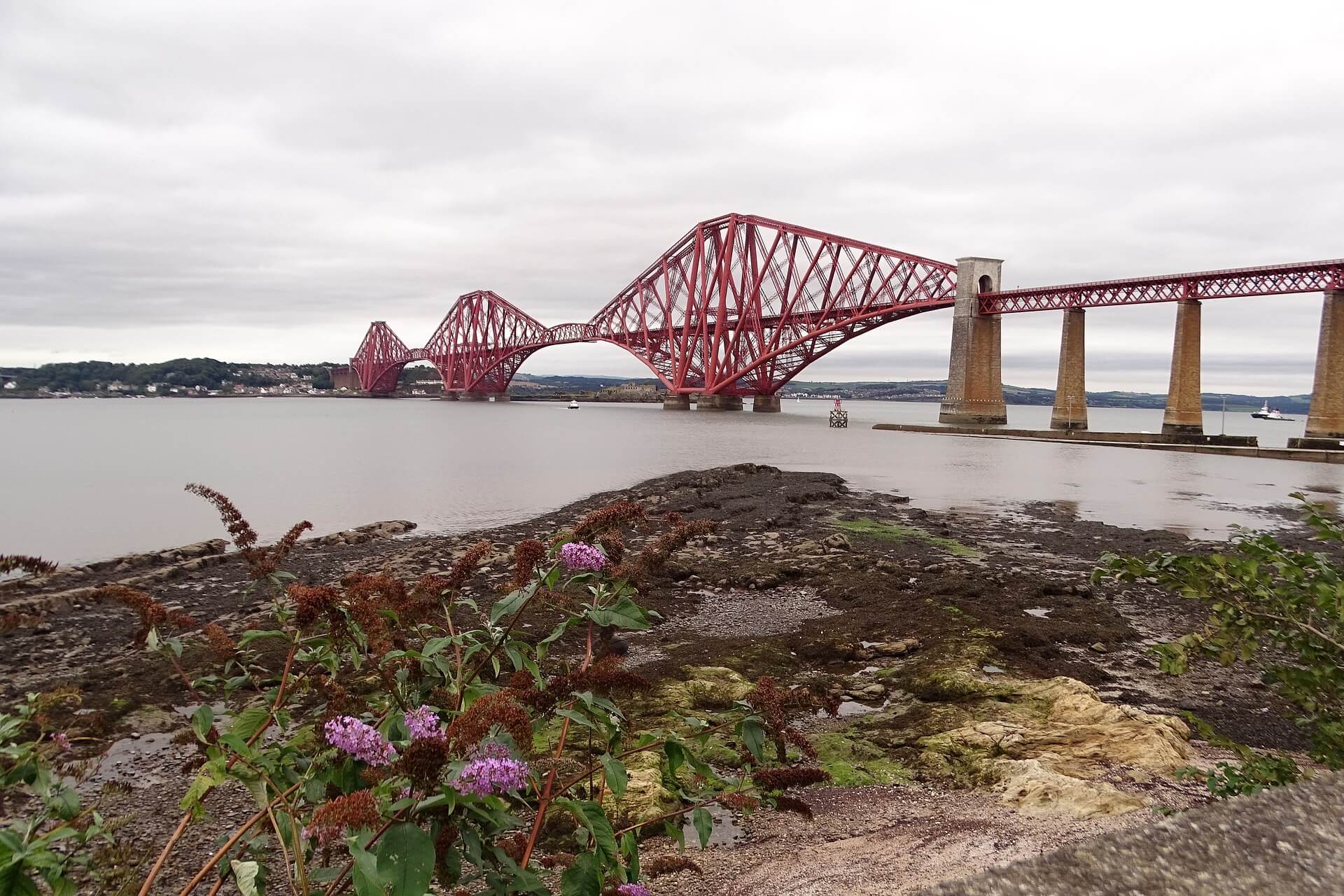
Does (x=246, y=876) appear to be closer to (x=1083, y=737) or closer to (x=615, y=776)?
(x=615, y=776)

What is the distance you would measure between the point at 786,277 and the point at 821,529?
2708 inches

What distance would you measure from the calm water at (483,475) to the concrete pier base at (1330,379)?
5017mm

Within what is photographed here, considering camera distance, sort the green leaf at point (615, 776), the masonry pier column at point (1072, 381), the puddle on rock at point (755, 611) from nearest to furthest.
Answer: the green leaf at point (615, 776) < the puddle on rock at point (755, 611) < the masonry pier column at point (1072, 381)

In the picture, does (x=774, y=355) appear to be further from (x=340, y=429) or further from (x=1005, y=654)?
(x=1005, y=654)

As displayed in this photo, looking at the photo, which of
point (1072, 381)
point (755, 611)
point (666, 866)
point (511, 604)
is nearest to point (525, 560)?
point (511, 604)

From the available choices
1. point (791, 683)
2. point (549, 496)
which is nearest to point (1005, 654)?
point (791, 683)

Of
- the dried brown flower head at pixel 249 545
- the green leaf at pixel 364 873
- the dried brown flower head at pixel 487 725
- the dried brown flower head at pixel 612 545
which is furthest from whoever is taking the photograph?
the dried brown flower head at pixel 249 545

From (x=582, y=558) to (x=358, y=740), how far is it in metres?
0.73

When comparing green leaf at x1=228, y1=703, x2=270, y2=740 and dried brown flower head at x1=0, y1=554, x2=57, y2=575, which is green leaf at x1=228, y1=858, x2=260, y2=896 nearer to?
green leaf at x1=228, y1=703, x2=270, y2=740

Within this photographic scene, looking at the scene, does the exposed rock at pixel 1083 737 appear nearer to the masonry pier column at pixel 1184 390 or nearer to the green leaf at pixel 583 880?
the green leaf at pixel 583 880

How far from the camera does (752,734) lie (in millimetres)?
2150

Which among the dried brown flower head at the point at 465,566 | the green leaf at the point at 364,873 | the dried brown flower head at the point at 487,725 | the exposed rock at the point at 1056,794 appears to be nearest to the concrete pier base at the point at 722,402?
the exposed rock at the point at 1056,794

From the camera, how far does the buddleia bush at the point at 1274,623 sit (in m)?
2.98

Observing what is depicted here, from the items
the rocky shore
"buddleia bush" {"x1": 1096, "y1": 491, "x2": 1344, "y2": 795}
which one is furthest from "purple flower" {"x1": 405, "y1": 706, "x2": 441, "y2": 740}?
"buddleia bush" {"x1": 1096, "y1": 491, "x2": 1344, "y2": 795}
